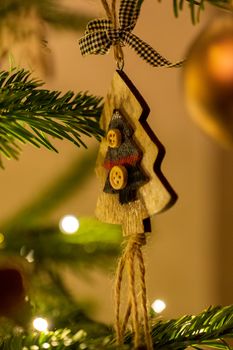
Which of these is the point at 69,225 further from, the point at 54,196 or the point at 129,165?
the point at 129,165

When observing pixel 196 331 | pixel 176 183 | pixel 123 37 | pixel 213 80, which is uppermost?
pixel 176 183

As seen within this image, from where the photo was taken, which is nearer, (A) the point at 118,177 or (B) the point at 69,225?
(A) the point at 118,177

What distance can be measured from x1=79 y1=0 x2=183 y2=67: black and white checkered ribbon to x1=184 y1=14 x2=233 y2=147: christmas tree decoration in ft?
0.48

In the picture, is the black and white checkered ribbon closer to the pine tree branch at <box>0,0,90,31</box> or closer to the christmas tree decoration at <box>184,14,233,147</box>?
the christmas tree decoration at <box>184,14,233,147</box>

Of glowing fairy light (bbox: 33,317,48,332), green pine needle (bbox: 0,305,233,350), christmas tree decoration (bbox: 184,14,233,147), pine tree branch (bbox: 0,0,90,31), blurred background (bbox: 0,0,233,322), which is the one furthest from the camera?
blurred background (bbox: 0,0,233,322)

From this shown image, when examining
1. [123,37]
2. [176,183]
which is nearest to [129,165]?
[123,37]

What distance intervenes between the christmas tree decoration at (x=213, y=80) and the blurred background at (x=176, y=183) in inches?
32.2

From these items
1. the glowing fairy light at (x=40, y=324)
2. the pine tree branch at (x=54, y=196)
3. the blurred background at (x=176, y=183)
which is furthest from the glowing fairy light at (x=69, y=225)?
the blurred background at (x=176, y=183)

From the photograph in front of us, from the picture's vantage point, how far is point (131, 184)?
44 centimetres

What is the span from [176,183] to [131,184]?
749 millimetres

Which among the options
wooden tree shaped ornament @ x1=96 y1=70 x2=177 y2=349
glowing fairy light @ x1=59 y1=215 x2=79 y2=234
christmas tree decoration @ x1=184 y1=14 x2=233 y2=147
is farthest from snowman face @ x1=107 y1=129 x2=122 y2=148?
glowing fairy light @ x1=59 y1=215 x2=79 y2=234

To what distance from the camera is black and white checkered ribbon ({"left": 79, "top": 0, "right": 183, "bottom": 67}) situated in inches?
18.3

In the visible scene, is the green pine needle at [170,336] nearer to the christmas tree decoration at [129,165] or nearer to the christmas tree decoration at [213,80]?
the christmas tree decoration at [129,165]

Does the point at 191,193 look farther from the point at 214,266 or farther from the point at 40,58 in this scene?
the point at 40,58
